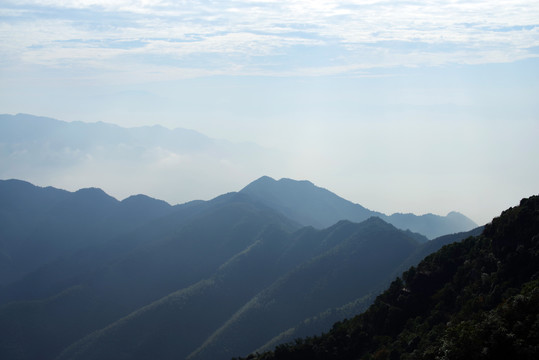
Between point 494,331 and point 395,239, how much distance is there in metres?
145

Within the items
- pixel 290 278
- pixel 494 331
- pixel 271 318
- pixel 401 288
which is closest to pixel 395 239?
pixel 290 278

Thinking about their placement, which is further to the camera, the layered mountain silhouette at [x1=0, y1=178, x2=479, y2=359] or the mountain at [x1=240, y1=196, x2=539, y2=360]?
the layered mountain silhouette at [x1=0, y1=178, x2=479, y2=359]

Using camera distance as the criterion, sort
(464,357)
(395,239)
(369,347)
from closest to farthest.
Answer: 1. (464,357)
2. (369,347)
3. (395,239)

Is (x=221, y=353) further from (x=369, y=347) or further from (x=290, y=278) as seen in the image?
(x=369, y=347)

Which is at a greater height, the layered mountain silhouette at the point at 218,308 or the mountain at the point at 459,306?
the mountain at the point at 459,306

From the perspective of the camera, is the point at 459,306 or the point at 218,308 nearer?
the point at 459,306

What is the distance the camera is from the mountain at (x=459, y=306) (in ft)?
142

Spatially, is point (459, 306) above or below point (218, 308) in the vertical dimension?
above

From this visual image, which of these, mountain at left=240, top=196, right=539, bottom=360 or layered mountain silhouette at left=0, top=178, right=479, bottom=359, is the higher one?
mountain at left=240, top=196, right=539, bottom=360

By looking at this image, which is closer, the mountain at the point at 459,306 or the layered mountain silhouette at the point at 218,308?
the mountain at the point at 459,306

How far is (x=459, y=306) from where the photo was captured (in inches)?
2549

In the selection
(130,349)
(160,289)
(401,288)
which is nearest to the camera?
(401,288)

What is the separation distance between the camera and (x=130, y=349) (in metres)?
151

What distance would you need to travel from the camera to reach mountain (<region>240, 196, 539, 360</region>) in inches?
1706
